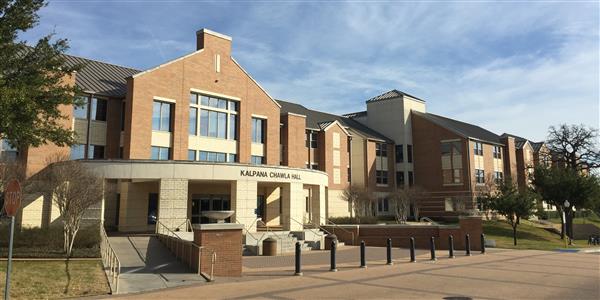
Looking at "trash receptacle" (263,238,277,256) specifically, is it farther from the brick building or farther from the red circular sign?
the red circular sign

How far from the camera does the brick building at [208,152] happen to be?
26859 mm

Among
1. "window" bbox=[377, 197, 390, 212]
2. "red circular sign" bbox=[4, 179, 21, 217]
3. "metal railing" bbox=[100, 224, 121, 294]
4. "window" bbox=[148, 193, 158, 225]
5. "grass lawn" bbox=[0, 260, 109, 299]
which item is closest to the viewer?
"red circular sign" bbox=[4, 179, 21, 217]

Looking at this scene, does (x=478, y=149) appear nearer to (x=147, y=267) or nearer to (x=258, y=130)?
(x=258, y=130)

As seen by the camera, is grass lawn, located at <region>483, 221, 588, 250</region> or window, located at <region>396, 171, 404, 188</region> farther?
window, located at <region>396, 171, 404, 188</region>

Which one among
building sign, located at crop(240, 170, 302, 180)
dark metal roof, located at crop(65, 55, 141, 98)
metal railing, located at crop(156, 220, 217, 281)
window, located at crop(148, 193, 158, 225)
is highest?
dark metal roof, located at crop(65, 55, 141, 98)

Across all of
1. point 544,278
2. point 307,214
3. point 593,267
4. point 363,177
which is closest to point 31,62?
point 544,278

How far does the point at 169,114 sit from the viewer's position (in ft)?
108

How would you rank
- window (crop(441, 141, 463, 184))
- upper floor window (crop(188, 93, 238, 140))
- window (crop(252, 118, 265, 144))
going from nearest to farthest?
1. upper floor window (crop(188, 93, 238, 140))
2. window (crop(252, 118, 265, 144))
3. window (crop(441, 141, 463, 184))

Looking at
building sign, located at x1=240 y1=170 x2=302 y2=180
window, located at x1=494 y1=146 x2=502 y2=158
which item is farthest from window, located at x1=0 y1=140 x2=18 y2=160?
window, located at x1=494 y1=146 x2=502 y2=158

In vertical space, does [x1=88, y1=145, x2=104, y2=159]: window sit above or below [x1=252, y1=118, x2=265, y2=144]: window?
below

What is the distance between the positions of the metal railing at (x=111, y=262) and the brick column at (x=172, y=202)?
4140mm

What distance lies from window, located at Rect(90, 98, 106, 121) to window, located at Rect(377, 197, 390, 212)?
100 ft

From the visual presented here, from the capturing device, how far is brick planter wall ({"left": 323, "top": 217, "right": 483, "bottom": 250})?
26.0 metres

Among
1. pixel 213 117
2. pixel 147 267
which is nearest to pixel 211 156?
pixel 213 117
